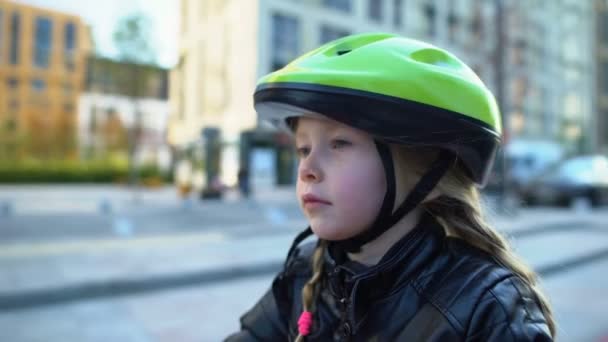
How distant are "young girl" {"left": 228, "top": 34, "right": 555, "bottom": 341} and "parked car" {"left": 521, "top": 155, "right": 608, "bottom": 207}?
16.6m

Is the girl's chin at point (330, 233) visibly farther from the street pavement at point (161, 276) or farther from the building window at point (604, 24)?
the building window at point (604, 24)

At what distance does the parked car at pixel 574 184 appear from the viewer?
50.5ft

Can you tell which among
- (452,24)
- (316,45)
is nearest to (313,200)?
(316,45)

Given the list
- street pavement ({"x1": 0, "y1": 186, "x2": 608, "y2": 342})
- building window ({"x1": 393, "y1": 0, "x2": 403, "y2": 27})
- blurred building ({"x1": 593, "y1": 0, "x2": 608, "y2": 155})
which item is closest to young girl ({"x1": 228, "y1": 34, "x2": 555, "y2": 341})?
street pavement ({"x1": 0, "y1": 186, "x2": 608, "y2": 342})

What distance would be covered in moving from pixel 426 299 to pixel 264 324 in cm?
54

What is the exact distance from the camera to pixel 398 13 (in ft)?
96.2

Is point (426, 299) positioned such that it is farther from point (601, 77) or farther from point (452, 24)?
point (601, 77)

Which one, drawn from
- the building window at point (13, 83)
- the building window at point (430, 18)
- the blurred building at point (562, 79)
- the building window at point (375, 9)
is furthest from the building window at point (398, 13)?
the building window at point (13, 83)

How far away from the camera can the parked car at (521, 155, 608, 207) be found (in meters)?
15.4

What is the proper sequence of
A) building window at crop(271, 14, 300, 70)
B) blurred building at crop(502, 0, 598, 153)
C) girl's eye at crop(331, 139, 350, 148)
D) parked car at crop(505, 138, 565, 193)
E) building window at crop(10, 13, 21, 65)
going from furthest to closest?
building window at crop(10, 13, 21, 65)
blurred building at crop(502, 0, 598, 153)
parked car at crop(505, 138, 565, 193)
building window at crop(271, 14, 300, 70)
girl's eye at crop(331, 139, 350, 148)

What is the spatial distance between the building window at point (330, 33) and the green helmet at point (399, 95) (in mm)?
25470

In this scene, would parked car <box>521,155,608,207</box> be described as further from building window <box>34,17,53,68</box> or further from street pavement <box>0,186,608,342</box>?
building window <box>34,17,53,68</box>

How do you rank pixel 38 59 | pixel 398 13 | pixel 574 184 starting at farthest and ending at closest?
1. pixel 38 59
2. pixel 398 13
3. pixel 574 184

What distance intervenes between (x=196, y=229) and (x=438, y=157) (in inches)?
384
